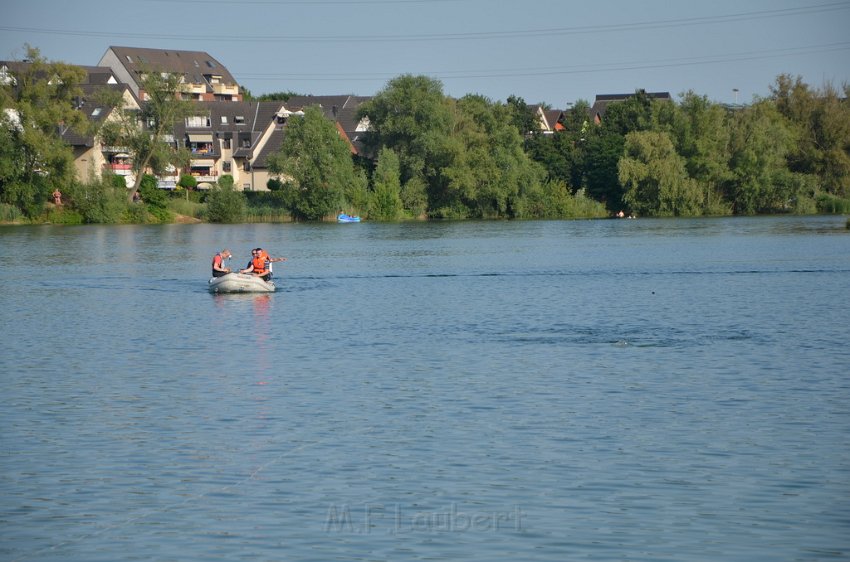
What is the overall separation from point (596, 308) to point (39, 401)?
741 inches

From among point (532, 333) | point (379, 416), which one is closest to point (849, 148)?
point (532, 333)

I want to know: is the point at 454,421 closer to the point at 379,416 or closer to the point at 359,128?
the point at 379,416

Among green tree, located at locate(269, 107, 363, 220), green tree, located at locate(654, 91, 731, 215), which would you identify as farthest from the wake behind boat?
green tree, located at locate(654, 91, 731, 215)

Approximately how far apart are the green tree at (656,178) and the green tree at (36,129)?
47195 mm

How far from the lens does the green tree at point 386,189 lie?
10644cm

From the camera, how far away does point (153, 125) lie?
346 ft

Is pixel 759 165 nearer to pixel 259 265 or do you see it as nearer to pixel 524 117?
pixel 524 117

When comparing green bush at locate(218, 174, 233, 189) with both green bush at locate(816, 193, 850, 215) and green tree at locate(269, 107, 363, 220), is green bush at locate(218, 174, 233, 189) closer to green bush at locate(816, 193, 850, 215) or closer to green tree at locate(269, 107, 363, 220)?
green tree at locate(269, 107, 363, 220)

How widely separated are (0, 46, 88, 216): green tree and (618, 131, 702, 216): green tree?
4719 cm

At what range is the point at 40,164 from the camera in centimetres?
9431

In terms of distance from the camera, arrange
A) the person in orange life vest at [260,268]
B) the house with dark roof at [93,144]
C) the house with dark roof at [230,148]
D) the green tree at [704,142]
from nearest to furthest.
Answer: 1. the person in orange life vest at [260,268]
2. the house with dark roof at [93,144]
3. the green tree at [704,142]
4. the house with dark roof at [230,148]

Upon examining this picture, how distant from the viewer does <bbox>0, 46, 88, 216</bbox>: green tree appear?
92938mm

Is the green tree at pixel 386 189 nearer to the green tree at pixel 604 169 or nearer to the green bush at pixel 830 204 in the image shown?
the green tree at pixel 604 169

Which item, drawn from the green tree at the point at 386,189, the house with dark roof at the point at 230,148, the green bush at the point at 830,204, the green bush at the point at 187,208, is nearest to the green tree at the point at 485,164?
the green tree at the point at 386,189
